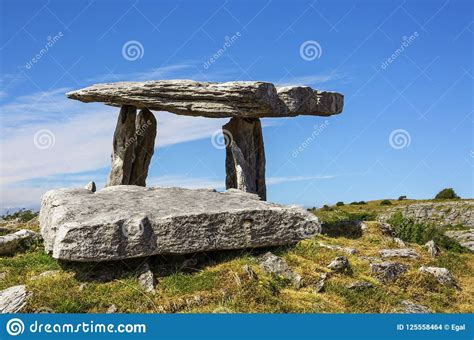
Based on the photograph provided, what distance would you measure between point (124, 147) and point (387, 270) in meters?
13.8

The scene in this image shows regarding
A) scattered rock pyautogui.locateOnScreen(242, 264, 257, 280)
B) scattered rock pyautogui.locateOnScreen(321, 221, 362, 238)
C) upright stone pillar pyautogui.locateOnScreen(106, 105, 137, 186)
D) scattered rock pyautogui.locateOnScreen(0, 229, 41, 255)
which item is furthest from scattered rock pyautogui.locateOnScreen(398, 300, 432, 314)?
upright stone pillar pyautogui.locateOnScreen(106, 105, 137, 186)

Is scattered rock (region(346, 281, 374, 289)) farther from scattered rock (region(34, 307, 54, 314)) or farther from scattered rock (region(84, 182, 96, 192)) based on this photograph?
scattered rock (region(84, 182, 96, 192))

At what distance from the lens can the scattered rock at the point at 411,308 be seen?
47.2 ft

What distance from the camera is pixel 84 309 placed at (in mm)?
13875

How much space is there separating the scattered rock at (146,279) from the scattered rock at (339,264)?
15.5 feet

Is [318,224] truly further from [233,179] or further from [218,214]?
[233,179]

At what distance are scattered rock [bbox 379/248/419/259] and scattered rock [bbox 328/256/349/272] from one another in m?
2.00

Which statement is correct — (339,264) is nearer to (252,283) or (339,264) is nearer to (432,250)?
(252,283)

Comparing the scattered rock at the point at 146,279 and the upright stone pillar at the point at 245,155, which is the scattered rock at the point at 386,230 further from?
the scattered rock at the point at 146,279

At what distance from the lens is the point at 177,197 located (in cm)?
1811

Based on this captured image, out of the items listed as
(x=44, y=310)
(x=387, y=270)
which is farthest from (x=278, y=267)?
(x=44, y=310)

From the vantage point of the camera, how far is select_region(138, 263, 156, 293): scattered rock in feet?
48.0

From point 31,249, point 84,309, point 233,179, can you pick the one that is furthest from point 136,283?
point 233,179

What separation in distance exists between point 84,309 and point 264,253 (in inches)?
203
